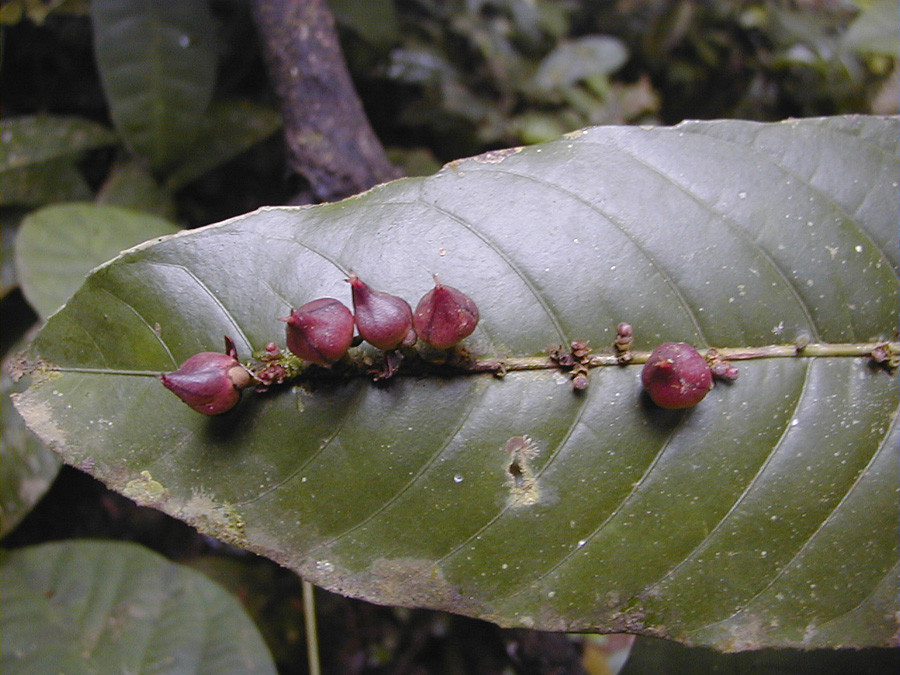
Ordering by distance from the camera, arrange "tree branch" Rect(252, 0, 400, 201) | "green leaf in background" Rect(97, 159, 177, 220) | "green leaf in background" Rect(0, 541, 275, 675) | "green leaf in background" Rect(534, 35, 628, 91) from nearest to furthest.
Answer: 1. "green leaf in background" Rect(0, 541, 275, 675)
2. "tree branch" Rect(252, 0, 400, 201)
3. "green leaf in background" Rect(97, 159, 177, 220)
4. "green leaf in background" Rect(534, 35, 628, 91)

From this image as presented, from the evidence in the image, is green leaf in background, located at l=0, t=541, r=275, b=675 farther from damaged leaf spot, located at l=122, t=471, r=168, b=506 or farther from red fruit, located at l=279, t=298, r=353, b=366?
red fruit, located at l=279, t=298, r=353, b=366

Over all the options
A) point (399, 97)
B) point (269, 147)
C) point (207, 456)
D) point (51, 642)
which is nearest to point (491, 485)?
point (207, 456)

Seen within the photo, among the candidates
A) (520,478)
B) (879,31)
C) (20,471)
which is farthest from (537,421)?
(879,31)

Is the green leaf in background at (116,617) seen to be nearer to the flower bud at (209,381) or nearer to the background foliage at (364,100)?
the background foliage at (364,100)

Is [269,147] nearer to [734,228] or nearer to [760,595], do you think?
[734,228]

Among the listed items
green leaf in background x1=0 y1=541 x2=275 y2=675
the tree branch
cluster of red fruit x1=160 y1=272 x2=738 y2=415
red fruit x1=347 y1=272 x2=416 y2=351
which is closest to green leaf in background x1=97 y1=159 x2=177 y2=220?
the tree branch

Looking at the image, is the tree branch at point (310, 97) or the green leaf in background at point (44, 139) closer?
the tree branch at point (310, 97)

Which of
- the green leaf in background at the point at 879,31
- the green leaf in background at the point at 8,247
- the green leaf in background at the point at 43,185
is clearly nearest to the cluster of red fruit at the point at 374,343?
the green leaf in background at the point at 8,247
